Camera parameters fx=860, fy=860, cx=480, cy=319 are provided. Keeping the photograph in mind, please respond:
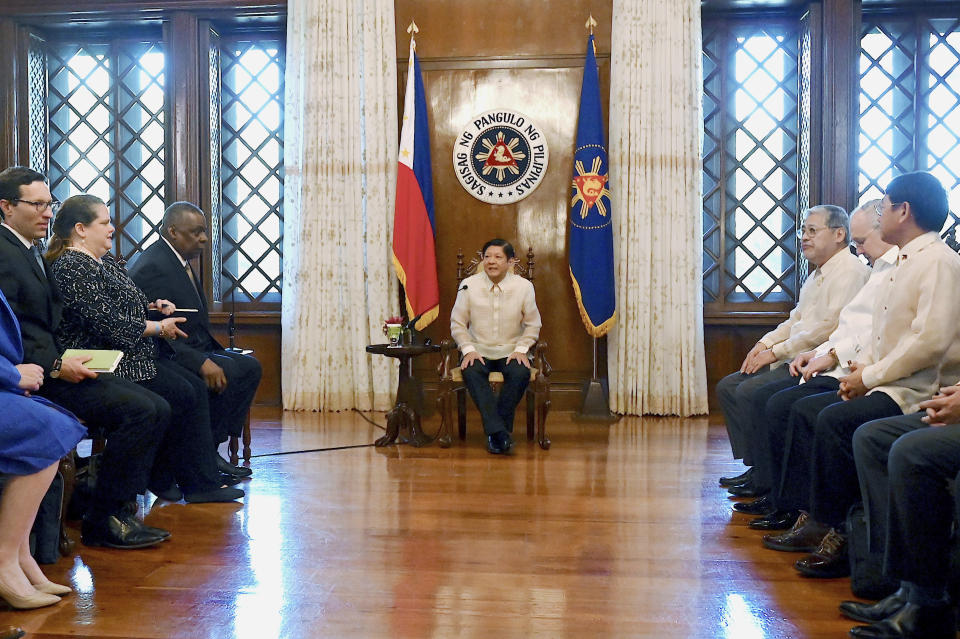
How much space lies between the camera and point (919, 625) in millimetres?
1819

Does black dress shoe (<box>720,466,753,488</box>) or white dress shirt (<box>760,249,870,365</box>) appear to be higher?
white dress shirt (<box>760,249,870,365</box>)

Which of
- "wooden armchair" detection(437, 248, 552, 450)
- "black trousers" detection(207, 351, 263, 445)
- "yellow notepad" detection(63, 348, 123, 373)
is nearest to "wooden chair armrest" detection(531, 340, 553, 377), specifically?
"wooden armchair" detection(437, 248, 552, 450)

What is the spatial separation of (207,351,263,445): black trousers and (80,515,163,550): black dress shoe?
89 centimetres

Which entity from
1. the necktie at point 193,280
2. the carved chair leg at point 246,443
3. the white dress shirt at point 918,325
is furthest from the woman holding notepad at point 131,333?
the white dress shirt at point 918,325

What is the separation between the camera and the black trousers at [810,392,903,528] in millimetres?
2303

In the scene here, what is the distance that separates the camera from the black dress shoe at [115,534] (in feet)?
8.45

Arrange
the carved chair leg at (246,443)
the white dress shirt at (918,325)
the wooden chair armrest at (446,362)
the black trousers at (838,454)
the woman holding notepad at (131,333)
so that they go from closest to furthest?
the white dress shirt at (918,325)
the black trousers at (838,454)
the woman holding notepad at (131,333)
the carved chair leg at (246,443)
the wooden chair armrest at (446,362)

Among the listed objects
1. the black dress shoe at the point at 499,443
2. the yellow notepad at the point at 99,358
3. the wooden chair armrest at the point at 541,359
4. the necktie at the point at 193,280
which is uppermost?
the necktie at the point at 193,280

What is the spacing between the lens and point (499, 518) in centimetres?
288

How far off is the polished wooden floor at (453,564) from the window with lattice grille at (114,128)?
2.92 metres

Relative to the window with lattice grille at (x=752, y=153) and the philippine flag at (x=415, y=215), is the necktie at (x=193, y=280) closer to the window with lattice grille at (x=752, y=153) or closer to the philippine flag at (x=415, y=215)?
the philippine flag at (x=415, y=215)

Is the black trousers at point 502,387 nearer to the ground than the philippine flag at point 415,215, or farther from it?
nearer to the ground

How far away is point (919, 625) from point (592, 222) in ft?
11.5

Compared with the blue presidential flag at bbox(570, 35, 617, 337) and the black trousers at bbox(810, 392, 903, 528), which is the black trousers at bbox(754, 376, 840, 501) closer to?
the black trousers at bbox(810, 392, 903, 528)
